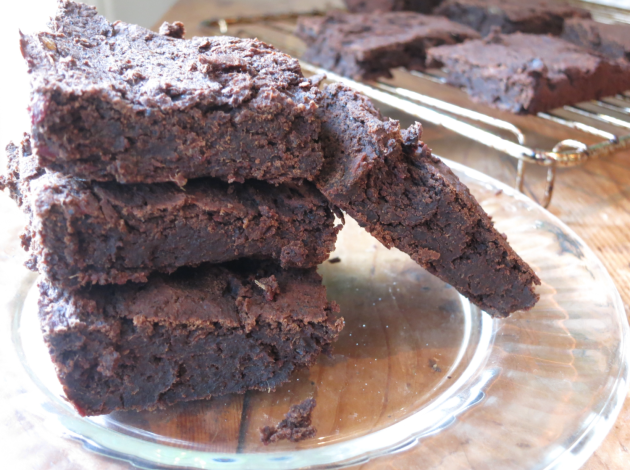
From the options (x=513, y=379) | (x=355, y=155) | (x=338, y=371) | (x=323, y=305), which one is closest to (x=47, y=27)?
(x=355, y=155)

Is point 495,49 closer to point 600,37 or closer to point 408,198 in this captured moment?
point 600,37

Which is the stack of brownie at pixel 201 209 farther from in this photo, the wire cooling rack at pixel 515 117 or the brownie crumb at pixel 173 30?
the wire cooling rack at pixel 515 117

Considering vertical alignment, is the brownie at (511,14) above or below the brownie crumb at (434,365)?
above

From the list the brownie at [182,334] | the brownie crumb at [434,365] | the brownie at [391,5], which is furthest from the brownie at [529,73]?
the brownie at [182,334]

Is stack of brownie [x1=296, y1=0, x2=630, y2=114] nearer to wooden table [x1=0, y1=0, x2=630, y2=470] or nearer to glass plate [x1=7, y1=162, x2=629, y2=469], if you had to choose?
wooden table [x1=0, y1=0, x2=630, y2=470]

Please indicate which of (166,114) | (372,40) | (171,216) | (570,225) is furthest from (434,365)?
(372,40)

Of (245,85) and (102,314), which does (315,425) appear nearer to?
(102,314)

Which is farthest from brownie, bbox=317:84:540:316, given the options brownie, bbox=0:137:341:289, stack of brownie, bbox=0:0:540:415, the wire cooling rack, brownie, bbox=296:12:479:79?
brownie, bbox=296:12:479:79
